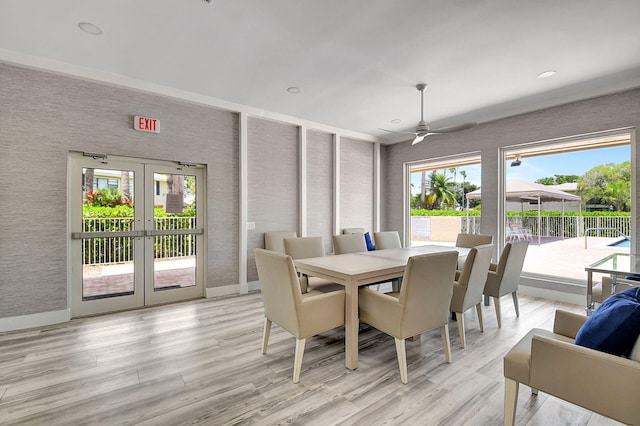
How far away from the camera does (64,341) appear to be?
2.83m

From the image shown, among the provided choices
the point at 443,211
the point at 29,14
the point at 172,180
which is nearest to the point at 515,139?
the point at 443,211

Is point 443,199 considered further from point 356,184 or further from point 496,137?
point 356,184

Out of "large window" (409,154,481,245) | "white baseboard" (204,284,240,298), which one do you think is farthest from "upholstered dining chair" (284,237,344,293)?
"large window" (409,154,481,245)

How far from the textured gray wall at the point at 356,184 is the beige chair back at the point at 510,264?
320 cm

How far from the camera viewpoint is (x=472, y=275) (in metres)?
2.68

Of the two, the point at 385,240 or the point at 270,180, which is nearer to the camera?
the point at 385,240

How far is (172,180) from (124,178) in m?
0.58

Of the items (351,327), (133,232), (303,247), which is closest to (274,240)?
(303,247)

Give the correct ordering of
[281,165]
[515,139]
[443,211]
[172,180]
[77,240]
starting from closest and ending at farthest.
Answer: [77,240] → [172,180] → [515,139] → [281,165] → [443,211]

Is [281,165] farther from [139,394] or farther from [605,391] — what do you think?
→ [605,391]

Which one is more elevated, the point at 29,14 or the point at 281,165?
the point at 29,14

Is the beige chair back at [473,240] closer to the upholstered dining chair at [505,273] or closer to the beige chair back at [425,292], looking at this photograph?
the upholstered dining chair at [505,273]

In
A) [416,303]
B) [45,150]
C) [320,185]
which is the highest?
[45,150]

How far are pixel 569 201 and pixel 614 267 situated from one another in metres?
2.37
